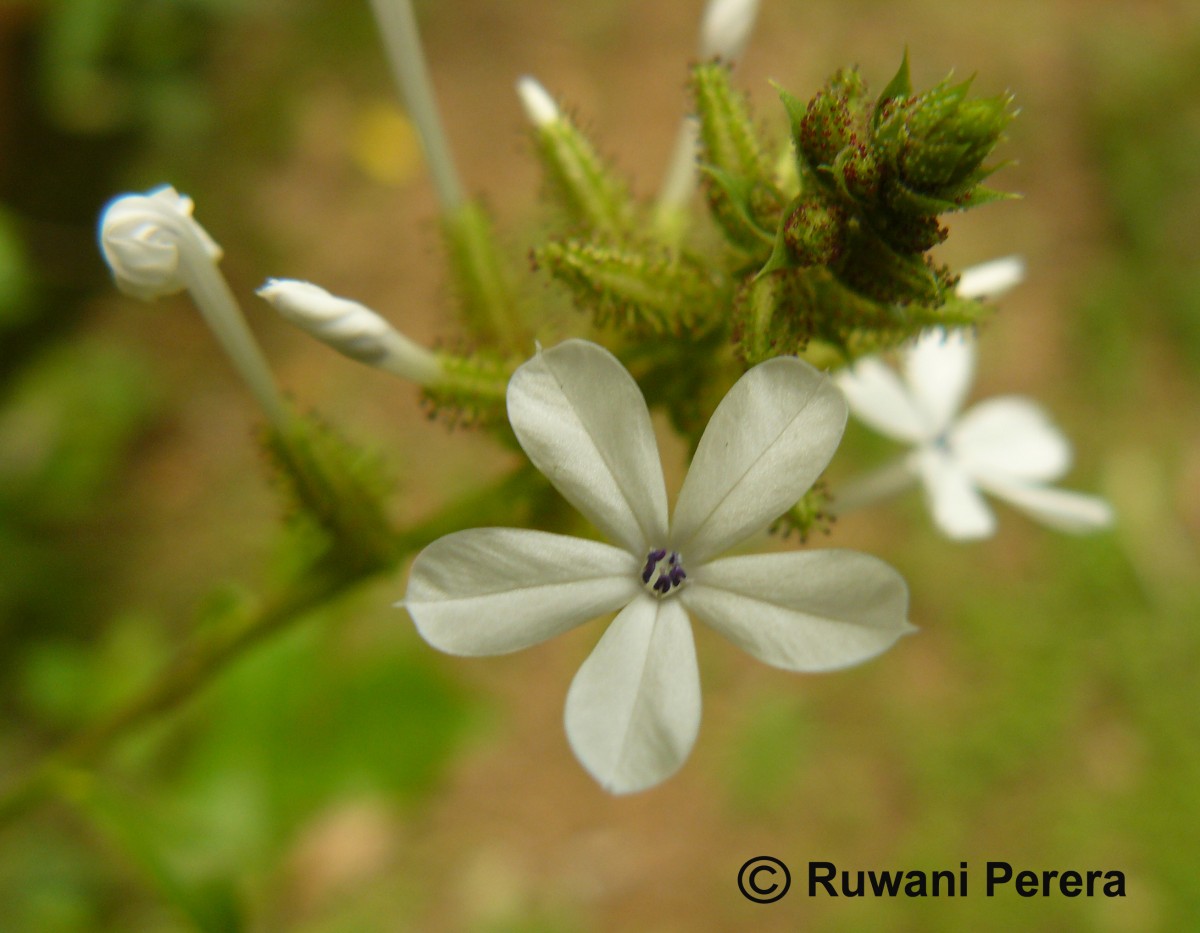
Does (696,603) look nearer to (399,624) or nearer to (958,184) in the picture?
(958,184)

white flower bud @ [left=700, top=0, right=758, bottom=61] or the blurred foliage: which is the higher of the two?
the blurred foliage

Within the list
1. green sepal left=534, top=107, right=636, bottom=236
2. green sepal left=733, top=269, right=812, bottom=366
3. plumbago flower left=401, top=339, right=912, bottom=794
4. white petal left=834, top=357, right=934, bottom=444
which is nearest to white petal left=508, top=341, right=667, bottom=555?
plumbago flower left=401, top=339, right=912, bottom=794

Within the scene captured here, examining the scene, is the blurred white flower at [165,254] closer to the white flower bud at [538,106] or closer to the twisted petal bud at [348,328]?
the twisted petal bud at [348,328]

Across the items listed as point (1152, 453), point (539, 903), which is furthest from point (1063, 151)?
point (539, 903)

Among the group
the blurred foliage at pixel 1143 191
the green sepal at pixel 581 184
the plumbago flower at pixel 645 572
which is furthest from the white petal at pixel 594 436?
the blurred foliage at pixel 1143 191

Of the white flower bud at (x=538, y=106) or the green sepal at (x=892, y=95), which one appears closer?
the green sepal at (x=892, y=95)

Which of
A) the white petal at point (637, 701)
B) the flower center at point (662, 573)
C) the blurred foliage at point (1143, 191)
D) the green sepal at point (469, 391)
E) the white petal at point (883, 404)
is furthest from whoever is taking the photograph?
the blurred foliage at point (1143, 191)

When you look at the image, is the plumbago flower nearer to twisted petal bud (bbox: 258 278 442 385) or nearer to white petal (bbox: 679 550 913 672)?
white petal (bbox: 679 550 913 672)
